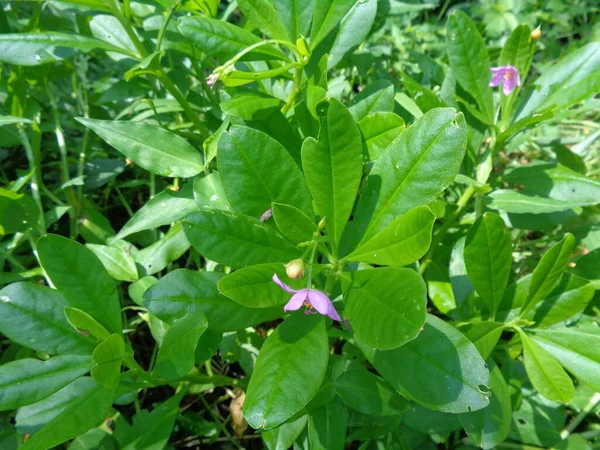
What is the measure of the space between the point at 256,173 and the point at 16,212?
32.4 inches

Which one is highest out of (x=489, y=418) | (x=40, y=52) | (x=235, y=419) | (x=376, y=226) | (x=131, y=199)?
(x=40, y=52)

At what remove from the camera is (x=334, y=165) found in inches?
35.4

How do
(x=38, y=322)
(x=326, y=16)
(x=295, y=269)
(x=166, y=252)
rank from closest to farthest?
(x=295, y=269), (x=38, y=322), (x=326, y=16), (x=166, y=252)

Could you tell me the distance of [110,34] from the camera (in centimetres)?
139

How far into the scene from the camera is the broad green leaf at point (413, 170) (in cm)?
83

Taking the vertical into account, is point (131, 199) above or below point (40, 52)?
below

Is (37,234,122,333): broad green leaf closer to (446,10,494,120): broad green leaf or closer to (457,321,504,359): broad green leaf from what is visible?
(457,321,504,359): broad green leaf

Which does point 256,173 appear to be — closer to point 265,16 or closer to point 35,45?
point 265,16

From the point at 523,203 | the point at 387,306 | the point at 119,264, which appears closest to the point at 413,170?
the point at 387,306

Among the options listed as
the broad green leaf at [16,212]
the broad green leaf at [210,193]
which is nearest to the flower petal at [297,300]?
the broad green leaf at [210,193]

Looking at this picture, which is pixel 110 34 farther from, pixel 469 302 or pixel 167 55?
pixel 469 302

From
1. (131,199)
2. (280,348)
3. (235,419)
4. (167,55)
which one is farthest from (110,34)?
(235,419)

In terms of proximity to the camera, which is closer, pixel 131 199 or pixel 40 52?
pixel 40 52

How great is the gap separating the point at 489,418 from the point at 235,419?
0.75 metres
